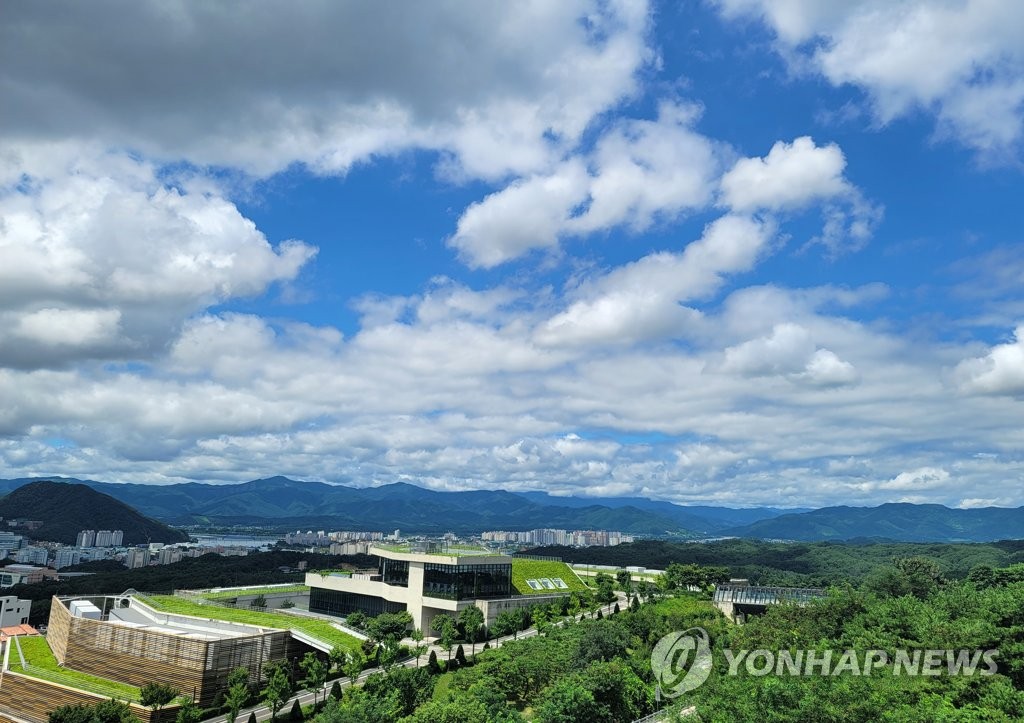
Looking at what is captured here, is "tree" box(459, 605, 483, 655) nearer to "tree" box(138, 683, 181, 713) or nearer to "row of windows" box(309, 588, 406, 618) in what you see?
"row of windows" box(309, 588, 406, 618)

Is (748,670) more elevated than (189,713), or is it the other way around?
(748,670)

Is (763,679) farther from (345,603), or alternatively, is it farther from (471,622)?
(345,603)

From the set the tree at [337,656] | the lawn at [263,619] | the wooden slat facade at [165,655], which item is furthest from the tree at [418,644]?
the wooden slat facade at [165,655]

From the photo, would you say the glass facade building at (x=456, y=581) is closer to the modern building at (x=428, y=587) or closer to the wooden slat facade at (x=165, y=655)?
the modern building at (x=428, y=587)

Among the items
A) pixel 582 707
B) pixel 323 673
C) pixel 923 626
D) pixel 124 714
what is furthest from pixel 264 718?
pixel 923 626

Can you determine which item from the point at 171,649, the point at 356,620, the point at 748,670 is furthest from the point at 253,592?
the point at 748,670

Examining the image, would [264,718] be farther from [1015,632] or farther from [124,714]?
[1015,632]

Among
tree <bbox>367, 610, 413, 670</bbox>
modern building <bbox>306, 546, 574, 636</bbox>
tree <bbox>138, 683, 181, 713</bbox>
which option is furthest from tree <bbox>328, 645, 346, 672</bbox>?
modern building <bbox>306, 546, 574, 636</bbox>
